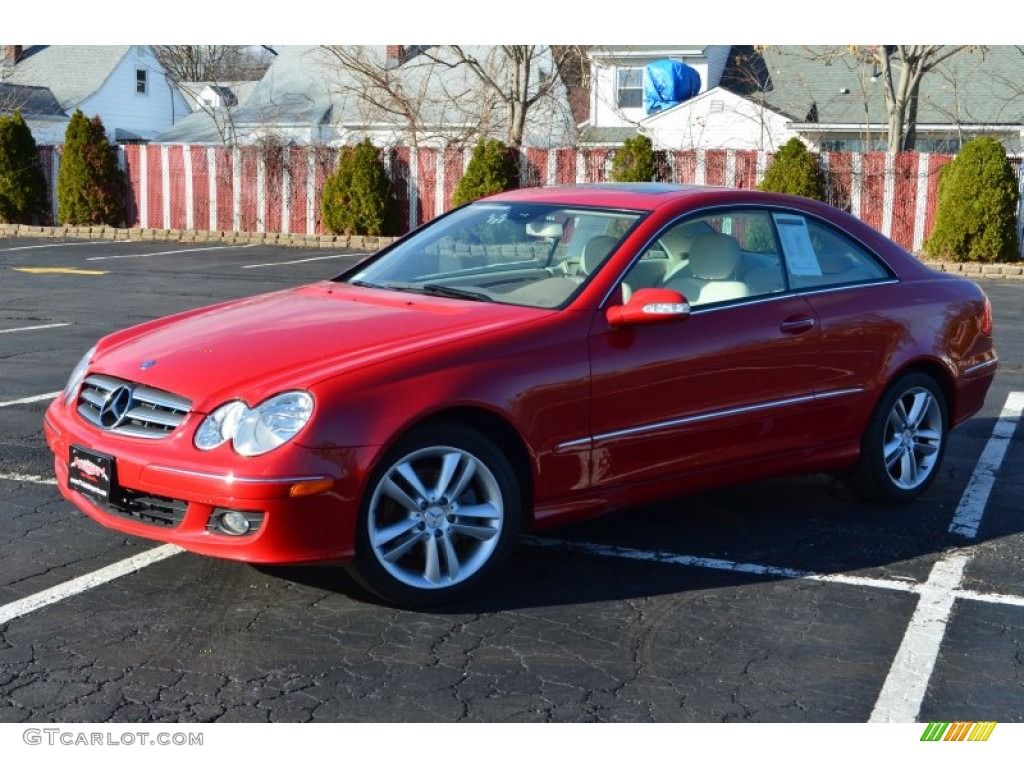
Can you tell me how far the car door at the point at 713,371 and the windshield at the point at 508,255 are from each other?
0.28 m

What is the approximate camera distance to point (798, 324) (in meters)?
6.14

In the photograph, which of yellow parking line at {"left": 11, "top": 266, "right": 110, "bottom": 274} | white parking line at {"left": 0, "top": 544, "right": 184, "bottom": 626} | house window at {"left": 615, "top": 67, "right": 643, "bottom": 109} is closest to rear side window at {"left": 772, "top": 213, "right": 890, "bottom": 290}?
white parking line at {"left": 0, "top": 544, "right": 184, "bottom": 626}

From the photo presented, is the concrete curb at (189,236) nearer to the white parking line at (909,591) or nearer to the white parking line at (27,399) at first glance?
the white parking line at (27,399)

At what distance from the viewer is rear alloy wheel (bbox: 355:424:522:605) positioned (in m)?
4.89

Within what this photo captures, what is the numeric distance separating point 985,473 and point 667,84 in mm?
33795

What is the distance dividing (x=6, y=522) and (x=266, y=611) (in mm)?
1754

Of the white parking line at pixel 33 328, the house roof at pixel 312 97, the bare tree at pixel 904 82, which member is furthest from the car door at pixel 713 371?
the house roof at pixel 312 97

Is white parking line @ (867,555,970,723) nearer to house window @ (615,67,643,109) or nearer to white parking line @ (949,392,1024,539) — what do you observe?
white parking line @ (949,392,1024,539)

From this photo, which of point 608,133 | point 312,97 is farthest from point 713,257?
point 312,97

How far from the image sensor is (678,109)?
39.6m

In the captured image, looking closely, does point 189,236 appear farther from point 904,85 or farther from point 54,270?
point 904,85

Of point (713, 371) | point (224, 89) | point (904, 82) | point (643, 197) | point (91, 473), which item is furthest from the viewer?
point (224, 89)

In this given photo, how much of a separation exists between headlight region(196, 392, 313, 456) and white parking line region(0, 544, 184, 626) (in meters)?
0.92

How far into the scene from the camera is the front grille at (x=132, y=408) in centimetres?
489
